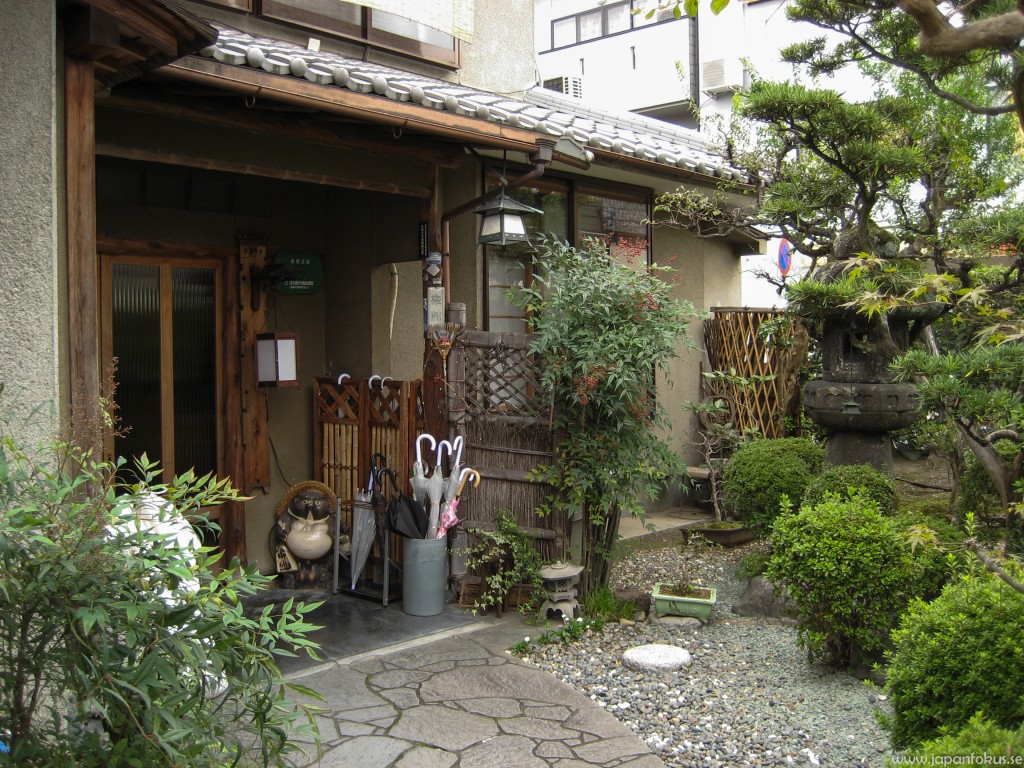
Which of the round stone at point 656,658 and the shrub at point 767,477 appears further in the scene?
the shrub at point 767,477

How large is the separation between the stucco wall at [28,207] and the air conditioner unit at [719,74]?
69.3 ft

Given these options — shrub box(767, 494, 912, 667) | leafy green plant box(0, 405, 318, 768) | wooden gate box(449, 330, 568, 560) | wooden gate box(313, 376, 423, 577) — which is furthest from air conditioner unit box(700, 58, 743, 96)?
leafy green plant box(0, 405, 318, 768)

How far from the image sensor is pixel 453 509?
7090 millimetres

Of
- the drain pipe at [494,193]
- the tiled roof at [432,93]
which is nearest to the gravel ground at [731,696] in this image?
the drain pipe at [494,193]

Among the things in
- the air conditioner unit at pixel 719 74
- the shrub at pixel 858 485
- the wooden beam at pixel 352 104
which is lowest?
the shrub at pixel 858 485

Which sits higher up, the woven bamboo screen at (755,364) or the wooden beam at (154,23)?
the wooden beam at (154,23)

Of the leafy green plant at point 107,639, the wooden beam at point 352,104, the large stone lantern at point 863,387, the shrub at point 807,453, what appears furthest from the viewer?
the shrub at point 807,453

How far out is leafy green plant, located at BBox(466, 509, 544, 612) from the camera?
22.8 ft

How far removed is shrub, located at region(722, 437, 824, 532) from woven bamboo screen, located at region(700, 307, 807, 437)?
88.6 inches

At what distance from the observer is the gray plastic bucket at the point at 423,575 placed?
700 centimetres

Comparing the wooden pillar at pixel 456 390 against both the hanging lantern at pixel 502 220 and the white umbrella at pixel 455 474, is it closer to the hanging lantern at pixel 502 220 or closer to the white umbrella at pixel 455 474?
the white umbrella at pixel 455 474

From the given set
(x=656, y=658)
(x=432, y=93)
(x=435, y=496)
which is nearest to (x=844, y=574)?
(x=656, y=658)

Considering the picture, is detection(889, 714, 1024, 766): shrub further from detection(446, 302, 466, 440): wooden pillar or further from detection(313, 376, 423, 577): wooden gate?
detection(313, 376, 423, 577): wooden gate

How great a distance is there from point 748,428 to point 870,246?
3.83 meters
